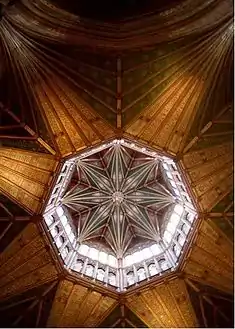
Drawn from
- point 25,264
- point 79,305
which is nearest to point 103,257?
point 79,305

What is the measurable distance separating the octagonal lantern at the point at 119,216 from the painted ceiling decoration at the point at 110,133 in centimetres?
25

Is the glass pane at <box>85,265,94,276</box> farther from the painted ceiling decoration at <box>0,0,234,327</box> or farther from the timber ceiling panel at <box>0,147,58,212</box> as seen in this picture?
the timber ceiling panel at <box>0,147,58,212</box>

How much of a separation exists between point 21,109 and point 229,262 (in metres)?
8.40

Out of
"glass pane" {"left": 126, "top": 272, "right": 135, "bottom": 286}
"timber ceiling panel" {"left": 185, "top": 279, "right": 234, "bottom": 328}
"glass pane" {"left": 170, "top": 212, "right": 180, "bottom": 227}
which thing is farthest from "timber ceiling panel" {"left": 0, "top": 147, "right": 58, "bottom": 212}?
"timber ceiling panel" {"left": 185, "top": 279, "right": 234, "bottom": 328}

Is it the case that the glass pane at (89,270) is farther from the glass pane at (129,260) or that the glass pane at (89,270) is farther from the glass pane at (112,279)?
the glass pane at (129,260)

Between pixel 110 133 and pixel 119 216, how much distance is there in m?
7.36

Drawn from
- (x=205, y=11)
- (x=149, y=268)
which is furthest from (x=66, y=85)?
(x=149, y=268)

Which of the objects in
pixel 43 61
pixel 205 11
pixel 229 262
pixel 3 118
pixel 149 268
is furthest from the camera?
pixel 149 268

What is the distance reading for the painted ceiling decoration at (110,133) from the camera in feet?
49.1

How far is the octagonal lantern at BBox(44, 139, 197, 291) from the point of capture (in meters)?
19.6

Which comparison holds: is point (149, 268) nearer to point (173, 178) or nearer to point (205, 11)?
point (173, 178)

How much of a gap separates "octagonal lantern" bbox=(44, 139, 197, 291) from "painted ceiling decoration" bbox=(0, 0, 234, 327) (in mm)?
248

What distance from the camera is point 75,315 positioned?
1877 cm

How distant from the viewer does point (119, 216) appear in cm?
2377
